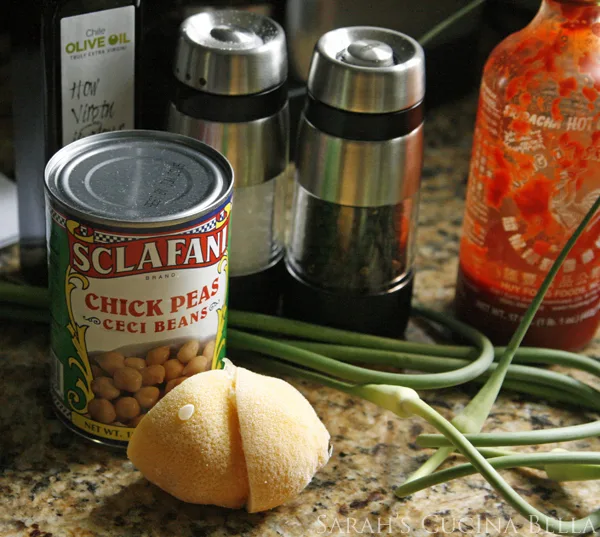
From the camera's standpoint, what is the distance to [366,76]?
2.45ft

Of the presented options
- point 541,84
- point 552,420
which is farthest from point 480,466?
point 541,84

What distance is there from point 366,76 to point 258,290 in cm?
24

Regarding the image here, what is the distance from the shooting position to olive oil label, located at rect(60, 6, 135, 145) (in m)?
0.80

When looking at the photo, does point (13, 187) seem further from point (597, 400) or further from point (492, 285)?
point (597, 400)

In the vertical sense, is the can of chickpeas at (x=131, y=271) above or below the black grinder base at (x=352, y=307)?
above

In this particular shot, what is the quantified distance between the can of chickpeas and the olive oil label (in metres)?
0.09

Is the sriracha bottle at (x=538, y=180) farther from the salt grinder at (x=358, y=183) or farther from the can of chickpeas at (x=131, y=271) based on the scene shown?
the can of chickpeas at (x=131, y=271)

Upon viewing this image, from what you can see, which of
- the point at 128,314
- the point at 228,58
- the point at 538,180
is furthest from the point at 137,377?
the point at 538,180

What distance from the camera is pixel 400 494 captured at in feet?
2.40

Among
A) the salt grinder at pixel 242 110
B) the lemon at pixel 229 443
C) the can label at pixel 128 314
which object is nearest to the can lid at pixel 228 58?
the salt grinder at pixel 242 110

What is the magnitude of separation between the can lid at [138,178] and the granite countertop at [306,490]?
214 millimetres

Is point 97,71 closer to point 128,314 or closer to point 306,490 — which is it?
point 128,314

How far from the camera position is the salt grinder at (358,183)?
76cm

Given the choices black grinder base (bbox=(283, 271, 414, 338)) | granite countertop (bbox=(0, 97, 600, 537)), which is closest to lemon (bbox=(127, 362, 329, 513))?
granite countertop (bbox=(0, 97, 600, 537))
